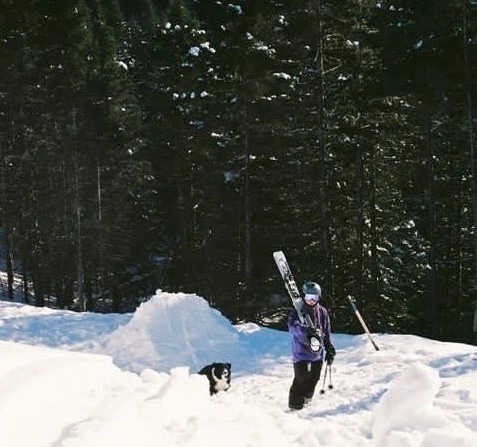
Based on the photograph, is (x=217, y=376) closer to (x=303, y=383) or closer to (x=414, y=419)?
(x=303, y=383)

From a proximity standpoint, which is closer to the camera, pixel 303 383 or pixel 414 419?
pixel 414 419

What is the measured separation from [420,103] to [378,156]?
3.38 metres

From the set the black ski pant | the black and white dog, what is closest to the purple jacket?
the black ski pant

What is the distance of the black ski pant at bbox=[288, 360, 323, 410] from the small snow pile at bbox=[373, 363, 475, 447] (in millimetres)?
2320

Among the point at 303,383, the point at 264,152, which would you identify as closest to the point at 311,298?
the point at 303,383

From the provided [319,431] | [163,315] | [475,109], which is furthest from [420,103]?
[319,431]

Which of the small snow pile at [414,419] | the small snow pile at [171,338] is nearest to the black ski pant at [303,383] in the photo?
the small snow pile at [414,419]

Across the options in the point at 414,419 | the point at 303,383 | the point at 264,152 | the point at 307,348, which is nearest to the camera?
the point at 414,419

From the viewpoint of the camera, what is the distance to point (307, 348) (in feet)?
29.0

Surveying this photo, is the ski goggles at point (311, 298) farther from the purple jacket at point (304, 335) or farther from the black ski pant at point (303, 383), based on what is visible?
the black ski pant at point (303, 383)

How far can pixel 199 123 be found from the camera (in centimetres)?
2858

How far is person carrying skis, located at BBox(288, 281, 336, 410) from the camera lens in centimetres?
873

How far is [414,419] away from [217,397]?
4.03m

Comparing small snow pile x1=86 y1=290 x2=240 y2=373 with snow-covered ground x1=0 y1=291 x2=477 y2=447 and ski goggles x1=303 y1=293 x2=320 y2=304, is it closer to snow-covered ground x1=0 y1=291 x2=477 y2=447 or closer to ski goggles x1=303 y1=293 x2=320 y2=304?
snow-covered ground x1=0 y1=291 x2=477 y2=447
